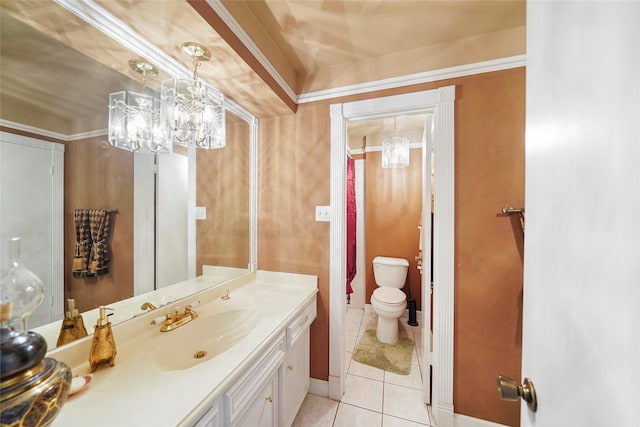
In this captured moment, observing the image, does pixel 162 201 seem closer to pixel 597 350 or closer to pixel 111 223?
pixel 111 223

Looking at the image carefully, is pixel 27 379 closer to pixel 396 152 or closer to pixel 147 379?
pixel 147 379

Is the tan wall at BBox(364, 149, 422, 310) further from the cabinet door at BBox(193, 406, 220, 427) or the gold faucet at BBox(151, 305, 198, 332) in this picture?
the cabinet door at BBox(193, 406, 220, 427)

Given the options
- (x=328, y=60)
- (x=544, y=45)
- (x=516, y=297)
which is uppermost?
(x=328, y=60)

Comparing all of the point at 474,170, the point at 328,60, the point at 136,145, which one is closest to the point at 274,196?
the point at 136,145

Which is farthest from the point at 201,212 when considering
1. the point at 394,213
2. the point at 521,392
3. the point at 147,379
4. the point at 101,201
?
the point at 394,213

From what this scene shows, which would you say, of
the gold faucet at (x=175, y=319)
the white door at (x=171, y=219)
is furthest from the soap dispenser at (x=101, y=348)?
the white door at (x=171, y=219)

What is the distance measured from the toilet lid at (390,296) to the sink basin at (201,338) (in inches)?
57.3

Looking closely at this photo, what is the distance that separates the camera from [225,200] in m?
1.65

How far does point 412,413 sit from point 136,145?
2.30 m

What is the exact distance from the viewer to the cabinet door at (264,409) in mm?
900

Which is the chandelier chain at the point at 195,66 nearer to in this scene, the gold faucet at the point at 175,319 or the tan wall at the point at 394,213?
the gold faucet at the point at 175,319

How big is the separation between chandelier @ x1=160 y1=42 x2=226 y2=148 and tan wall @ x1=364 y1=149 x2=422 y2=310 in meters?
Result: 2.24

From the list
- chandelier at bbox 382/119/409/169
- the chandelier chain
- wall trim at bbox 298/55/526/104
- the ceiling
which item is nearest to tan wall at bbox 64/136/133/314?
the ceiling

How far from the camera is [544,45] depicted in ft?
1.61
